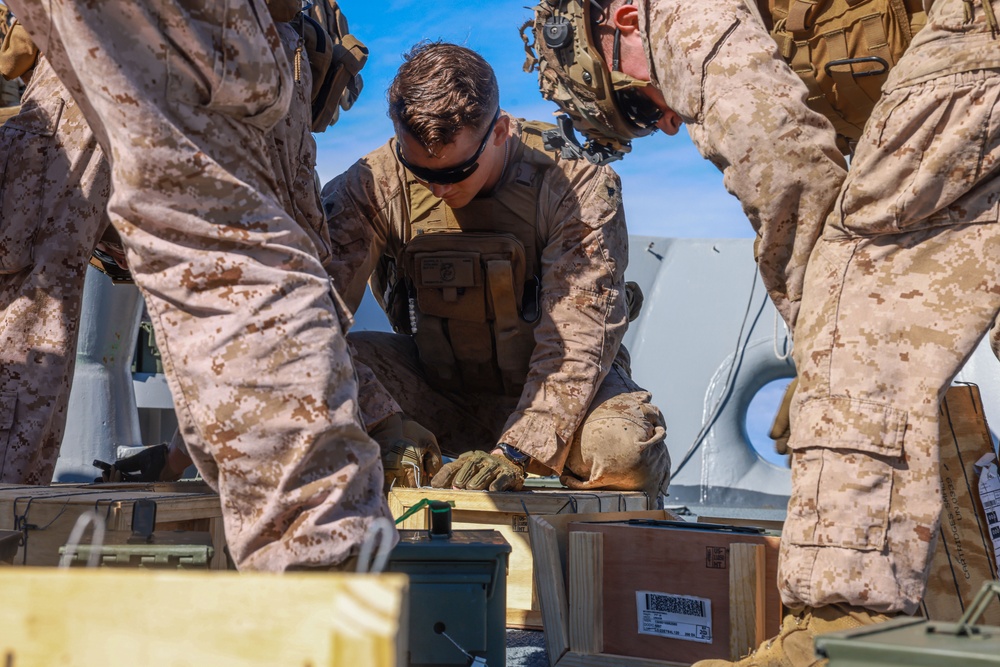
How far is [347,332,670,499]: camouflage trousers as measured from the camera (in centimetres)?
320

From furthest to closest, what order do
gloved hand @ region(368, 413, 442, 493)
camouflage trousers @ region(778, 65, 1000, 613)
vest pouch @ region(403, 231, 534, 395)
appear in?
vest pouch @ region(403, 231, 534, 395), gloved hand @ region(368, 413, 442, 493), camouflage trousers @ region(778, 65, 1000, 613)

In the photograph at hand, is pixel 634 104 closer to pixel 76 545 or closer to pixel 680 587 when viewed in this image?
pixel 680 587

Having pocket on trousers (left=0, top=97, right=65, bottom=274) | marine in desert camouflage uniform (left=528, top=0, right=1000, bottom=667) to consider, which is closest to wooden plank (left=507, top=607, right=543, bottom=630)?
marine in desert camouflage uniform (left=528, top=0, right=1000, bottom=667)

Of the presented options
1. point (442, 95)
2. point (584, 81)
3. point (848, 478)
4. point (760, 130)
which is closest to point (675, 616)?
point (848, 478)

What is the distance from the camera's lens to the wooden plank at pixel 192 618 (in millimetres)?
683

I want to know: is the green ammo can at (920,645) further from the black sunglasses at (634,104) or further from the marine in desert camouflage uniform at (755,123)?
the black sunglasses at (634,104)

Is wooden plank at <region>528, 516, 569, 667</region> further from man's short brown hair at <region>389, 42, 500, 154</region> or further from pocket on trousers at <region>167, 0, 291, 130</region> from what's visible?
man's short brown hair at <region>389, 42, 500, 154</region>

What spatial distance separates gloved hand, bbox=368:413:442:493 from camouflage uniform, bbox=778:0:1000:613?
143 centimetres

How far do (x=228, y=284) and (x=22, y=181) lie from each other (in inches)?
69.7

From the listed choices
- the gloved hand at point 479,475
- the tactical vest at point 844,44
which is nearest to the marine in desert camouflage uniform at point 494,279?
the gloved hand at point 479,475

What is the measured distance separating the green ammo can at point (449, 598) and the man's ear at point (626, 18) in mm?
1690

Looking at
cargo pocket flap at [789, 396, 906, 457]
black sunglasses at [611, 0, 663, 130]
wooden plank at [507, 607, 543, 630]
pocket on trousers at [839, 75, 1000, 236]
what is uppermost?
black sunglasses at [611, 0, 663, 130]

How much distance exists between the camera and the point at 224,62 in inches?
55.7

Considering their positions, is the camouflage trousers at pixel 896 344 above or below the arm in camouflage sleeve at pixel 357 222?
below
